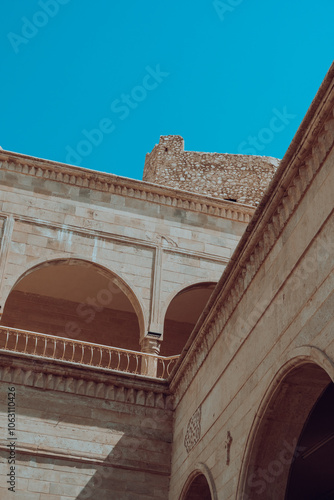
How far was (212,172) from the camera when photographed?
1914 cm

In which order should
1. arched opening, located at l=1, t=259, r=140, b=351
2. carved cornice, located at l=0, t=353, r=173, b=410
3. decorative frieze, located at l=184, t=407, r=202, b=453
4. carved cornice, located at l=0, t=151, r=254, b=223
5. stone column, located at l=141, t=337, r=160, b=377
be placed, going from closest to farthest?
decorative frieze, located at l=184, t=407, r=202, b=453 → carved cornice, located at l=0, t=353, r=173, b=410 → stone column, located at l=141, t=337, r=160, b=377 → carved cornice, located at l=0, t=151, r=254, b=223 → arched opening, located at l=1, t=259, r=140, b=351

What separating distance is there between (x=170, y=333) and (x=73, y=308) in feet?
6.41

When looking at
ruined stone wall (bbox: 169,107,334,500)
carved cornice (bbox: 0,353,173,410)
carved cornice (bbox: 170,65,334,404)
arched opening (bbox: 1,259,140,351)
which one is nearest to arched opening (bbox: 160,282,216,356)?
arched opening (bbox: 1,259,140,351)

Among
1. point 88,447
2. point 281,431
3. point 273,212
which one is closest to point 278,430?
point 281,431

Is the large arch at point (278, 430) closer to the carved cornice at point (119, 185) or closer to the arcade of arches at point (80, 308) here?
the carved cornice at point (119, 185)

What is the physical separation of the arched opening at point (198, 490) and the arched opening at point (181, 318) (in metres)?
5.25

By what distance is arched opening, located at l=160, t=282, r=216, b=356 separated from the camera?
531 inches

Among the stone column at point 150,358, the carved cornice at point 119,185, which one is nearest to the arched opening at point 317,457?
the stone column at point 150,358

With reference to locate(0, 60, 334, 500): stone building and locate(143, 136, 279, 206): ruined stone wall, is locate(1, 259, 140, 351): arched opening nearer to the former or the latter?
locate(0, 60, 334, 500): stone building

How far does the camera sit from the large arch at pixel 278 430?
5.94m

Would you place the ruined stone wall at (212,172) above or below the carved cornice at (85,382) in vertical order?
above

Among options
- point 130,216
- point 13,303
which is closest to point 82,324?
point 13,303

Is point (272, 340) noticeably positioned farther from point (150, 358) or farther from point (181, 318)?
point (181, 318)

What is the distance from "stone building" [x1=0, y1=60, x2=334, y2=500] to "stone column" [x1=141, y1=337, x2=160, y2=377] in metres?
0.02
